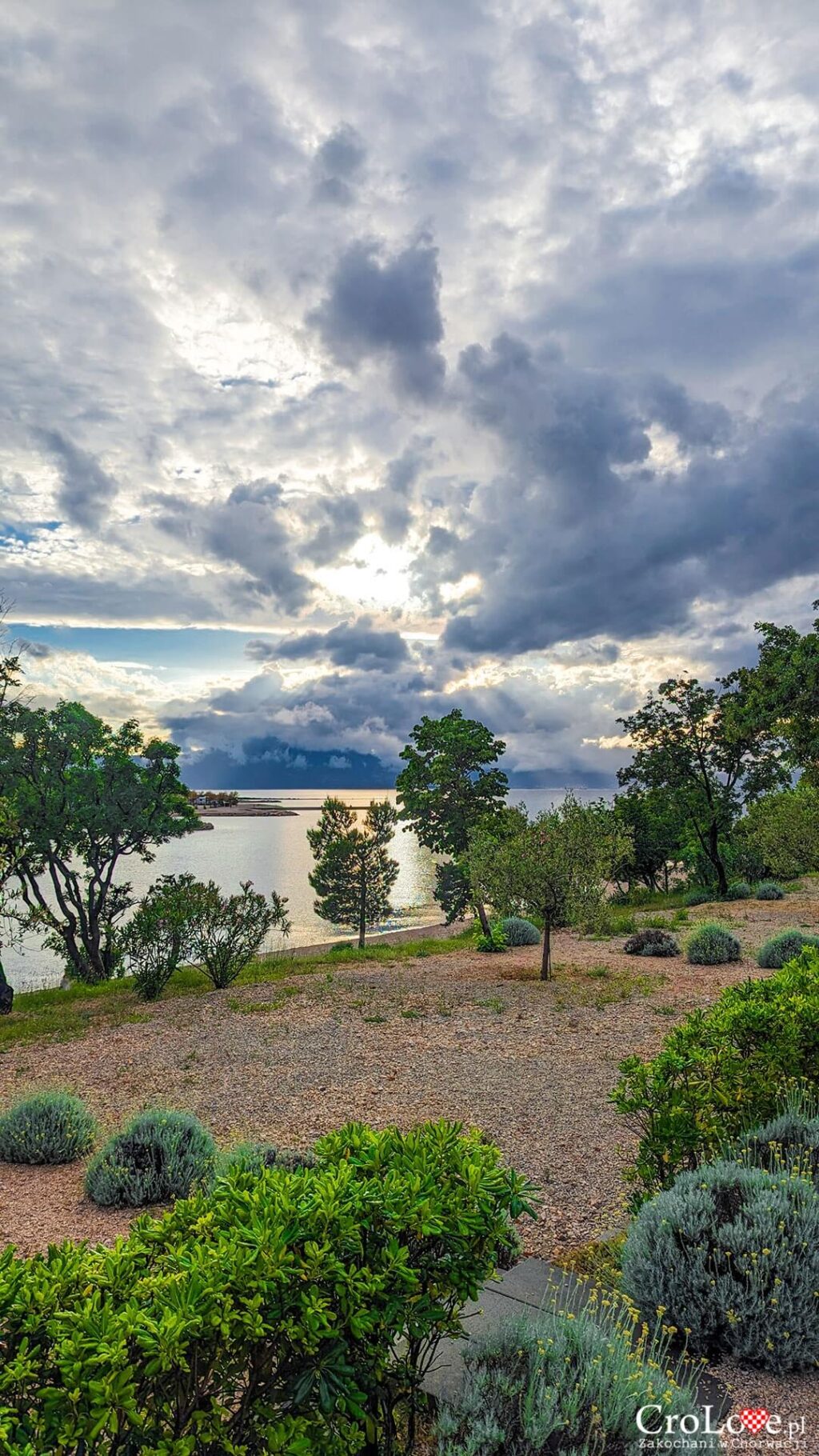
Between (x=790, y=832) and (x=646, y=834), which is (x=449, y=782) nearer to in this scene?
(x=790, y=832)

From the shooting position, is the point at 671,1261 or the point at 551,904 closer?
the point at 671,1261

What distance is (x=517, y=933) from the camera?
21.0 metres

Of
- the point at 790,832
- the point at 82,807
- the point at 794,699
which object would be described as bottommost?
the point at 790,832

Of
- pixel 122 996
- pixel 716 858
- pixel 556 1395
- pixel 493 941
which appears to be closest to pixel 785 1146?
pixel 556 1395

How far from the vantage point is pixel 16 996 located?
1817 cm

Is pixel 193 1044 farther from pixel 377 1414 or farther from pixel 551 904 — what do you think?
pixel 377 1414

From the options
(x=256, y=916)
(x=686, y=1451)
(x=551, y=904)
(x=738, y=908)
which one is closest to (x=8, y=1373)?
(x=686, y=1451)

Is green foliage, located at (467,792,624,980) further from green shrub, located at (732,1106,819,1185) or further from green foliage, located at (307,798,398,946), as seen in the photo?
green foliage, located at (307,798,398,946)

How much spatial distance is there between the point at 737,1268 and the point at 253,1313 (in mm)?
2811

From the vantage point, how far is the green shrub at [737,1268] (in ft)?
11.4

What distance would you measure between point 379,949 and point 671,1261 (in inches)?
704

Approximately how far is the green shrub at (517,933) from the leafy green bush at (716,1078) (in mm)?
15160

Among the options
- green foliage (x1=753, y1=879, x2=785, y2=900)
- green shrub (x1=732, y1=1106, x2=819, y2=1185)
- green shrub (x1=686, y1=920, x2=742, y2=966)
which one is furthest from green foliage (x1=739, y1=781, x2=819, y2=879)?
green shrub (x1=732, y1=1106, x2=819, y2=1185)

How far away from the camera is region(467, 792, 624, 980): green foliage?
14.8 m
